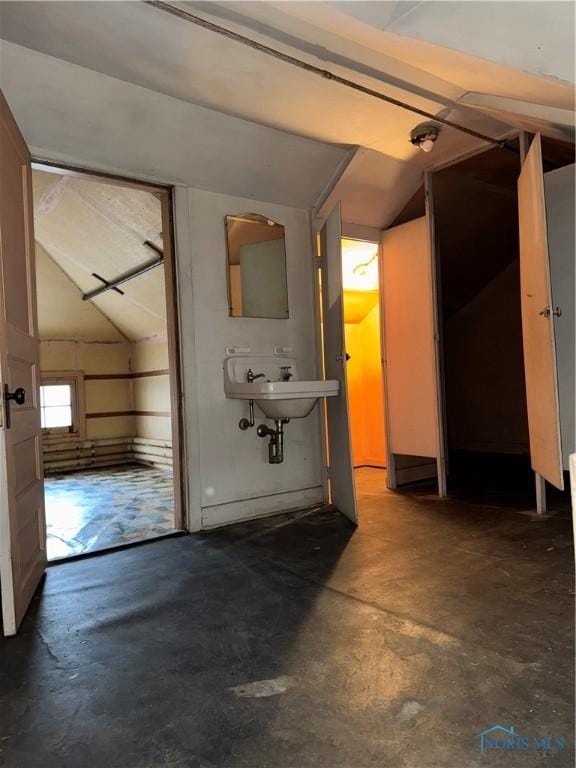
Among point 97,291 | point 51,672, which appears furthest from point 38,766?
point 97,291

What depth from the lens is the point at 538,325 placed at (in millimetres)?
2930

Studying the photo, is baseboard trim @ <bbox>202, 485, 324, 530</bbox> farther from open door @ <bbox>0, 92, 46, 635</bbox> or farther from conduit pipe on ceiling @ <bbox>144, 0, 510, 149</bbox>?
conduit pipe on ceiling @ <bbox>144, 0, 510, 149</bbox>

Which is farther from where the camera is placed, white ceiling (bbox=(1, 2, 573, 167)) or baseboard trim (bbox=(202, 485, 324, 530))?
baseboard trim (bbox=(202, 485, 324, 530))

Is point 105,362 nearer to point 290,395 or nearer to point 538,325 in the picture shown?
point 290,395

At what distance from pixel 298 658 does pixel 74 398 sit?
5.57 m

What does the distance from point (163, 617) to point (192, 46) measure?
2378 millimetres

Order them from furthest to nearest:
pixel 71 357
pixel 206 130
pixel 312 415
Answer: pixel 71 357, pixel 312 415, pixel 206 130

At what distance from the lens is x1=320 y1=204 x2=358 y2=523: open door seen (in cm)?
312

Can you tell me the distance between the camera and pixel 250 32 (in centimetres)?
210

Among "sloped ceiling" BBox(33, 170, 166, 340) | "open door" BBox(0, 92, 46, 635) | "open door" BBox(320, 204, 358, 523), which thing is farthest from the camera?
"sloped ceiling" BBox(33, 170, 166, 340)

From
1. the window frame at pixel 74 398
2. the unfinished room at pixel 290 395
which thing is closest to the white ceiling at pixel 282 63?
the unfinished room at pixel 290 395

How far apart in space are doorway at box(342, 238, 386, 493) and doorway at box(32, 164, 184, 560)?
1.78m

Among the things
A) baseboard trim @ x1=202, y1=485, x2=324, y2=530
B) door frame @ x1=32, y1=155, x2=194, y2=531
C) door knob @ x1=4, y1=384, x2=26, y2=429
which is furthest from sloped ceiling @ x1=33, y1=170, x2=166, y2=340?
baseboard trim @ x1=202, y1=485, x2=324, y2=530

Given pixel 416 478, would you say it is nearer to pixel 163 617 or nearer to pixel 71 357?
pixel 163 617
